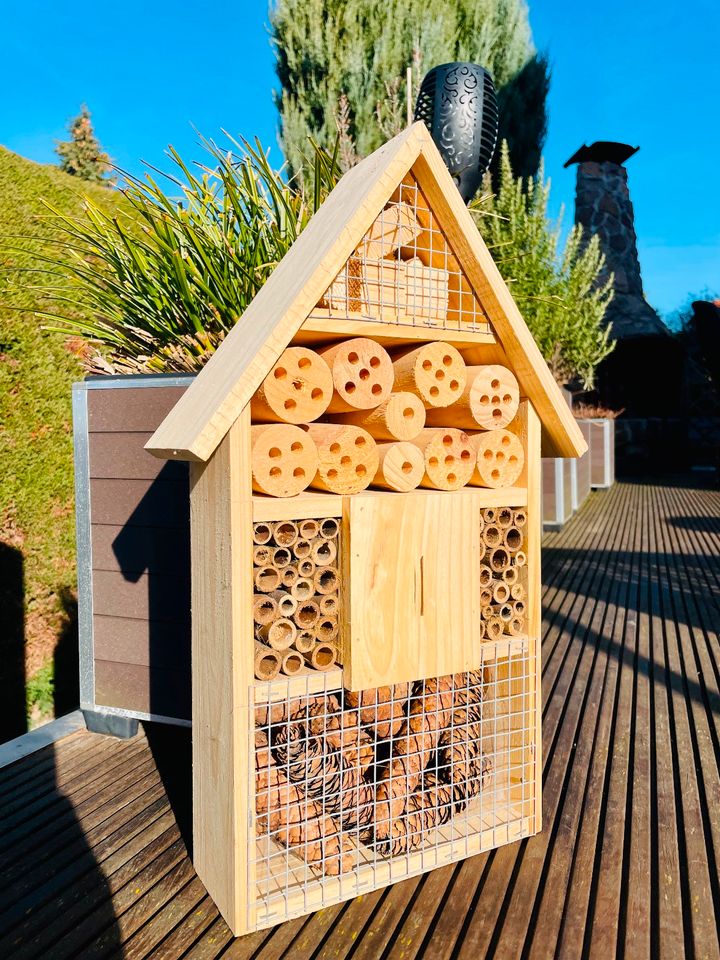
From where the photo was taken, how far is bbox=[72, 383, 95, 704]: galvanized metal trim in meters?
2.60

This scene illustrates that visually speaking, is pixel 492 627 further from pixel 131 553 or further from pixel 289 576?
pixel 131 553

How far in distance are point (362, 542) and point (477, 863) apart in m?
0.92

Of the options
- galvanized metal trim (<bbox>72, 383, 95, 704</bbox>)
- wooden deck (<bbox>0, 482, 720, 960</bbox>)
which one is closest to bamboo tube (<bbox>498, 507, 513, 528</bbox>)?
wooden deck (<bbox>0, 482, 720, 960</bbox>)

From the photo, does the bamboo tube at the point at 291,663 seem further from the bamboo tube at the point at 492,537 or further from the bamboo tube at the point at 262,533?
the bamboo tube at the point at 492,537

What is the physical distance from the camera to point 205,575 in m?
1.70

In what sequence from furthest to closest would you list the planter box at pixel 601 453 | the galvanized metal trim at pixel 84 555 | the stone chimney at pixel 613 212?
the stone chimney at pixel 613 212, the planter box at pixel 601 453, the galvanized metal trim at pixel 84 555

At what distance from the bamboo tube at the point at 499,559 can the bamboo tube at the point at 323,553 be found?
19.3 inches

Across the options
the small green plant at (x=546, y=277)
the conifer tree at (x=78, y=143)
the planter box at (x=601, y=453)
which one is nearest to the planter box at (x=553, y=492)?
the small green plant at (x=546, y=277)

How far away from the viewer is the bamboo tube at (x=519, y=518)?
1979 millimetres

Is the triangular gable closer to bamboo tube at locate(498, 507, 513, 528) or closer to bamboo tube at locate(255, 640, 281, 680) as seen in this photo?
bamboo tube at locate(498, 507, 513, 528)

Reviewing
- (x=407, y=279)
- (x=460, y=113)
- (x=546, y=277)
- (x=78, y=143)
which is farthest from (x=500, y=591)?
(x=78, y=143)

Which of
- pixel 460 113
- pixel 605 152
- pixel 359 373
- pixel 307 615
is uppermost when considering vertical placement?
pixel 605 152

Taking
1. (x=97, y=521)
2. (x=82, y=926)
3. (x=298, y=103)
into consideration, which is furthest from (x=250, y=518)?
(x=298, y=103)

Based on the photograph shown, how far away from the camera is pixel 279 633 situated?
1677mm
